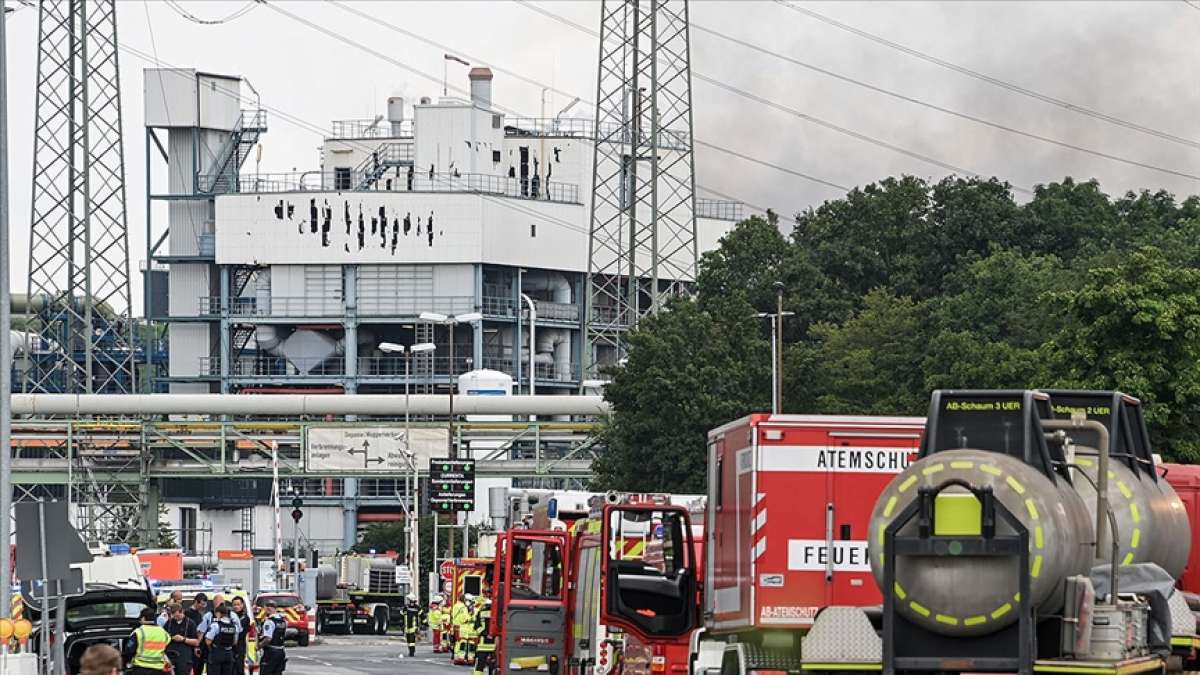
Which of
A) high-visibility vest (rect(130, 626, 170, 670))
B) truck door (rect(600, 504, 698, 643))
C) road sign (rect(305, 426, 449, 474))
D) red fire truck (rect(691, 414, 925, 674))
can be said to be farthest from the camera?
road sign (rect(305, 426, 449, 474))

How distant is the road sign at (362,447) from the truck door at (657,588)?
74.6 metres

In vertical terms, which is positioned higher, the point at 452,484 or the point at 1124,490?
the point at 1124,490

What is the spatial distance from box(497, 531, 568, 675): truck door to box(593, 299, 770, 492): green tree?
45827mm

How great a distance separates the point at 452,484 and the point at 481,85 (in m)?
82.3

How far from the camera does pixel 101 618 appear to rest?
3153 centimetres

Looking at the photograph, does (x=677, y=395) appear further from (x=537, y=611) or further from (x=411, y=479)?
(x=537, y=611)

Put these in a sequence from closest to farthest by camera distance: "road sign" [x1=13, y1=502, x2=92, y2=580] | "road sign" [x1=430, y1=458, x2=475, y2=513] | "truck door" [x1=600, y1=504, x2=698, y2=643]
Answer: "truck door" [x1=600, y1=504, x2=698, y2=643] → "road sign" [x1=13, y1=502, x2=92, y2=580] → "road sign" [x1=430, y1=458, x2=475, y2=513]

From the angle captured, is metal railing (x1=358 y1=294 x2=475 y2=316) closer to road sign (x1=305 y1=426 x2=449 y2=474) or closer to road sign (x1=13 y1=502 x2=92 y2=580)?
road sign (x1=305 y1=426 x2=449 y2=474)

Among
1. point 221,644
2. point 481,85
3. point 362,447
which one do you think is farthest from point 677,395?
point 481,85

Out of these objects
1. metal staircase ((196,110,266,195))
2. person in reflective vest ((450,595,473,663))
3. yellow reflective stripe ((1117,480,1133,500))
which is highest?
metal staircase ((196,110,266,195))

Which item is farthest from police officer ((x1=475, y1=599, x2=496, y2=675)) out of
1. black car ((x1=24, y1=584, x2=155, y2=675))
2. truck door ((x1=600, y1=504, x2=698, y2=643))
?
truck door ((x1=600, y1=504, x2=698, y2=643))

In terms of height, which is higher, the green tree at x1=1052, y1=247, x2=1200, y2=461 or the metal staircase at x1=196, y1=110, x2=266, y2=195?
the metal staircase at x1=196, y1=110, x2=266, y2=195

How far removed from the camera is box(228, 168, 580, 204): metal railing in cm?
13625

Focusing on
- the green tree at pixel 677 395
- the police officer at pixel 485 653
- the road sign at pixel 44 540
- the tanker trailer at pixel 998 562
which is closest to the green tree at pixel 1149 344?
the police officer at pixel 485 653
